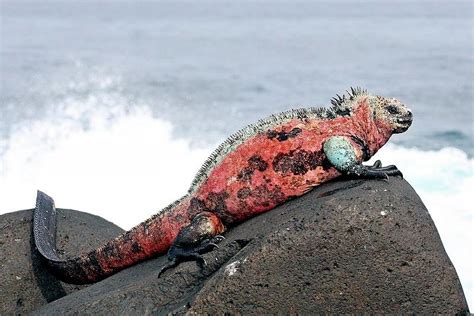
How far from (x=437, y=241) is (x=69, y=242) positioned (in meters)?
2.86

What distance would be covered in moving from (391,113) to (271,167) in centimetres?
81

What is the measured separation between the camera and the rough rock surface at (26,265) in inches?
244

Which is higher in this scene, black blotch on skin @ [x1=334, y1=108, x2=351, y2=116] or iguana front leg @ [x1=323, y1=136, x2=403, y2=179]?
black blotch on skin @ [x1=334, y1=108, x2=351, y2=116]

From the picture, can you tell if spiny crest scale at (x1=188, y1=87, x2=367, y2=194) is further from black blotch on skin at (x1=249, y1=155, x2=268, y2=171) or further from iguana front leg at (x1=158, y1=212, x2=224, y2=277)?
A: iguana front leg at (x1=158, y1=212, x2=224, y2=277)

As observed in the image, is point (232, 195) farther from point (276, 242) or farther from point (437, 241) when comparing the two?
point (437, 241)

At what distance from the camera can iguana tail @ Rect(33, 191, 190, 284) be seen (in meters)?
5.50

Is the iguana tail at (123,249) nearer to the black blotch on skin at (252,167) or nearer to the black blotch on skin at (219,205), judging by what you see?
the black blotch on skin at (219,205)

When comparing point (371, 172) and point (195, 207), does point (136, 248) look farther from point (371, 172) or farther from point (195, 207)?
point (371, 172)

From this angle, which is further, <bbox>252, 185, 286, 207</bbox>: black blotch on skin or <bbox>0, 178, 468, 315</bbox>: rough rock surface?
<bbox>252, 185, 286, 207</bbox>: black blotch on skin

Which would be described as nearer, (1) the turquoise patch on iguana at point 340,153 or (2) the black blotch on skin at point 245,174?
(1) the turquoise patch on iguana at point 340,153

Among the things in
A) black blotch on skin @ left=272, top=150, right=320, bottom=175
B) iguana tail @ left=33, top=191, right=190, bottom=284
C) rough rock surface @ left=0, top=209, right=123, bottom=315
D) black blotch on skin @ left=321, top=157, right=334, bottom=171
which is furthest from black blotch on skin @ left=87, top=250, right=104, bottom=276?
black blotch on skin @ left=321, top=157, right=334, bottom=171

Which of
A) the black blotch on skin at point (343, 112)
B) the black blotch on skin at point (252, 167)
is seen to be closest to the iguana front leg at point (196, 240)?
the black blotch on skin at point (252, 167)

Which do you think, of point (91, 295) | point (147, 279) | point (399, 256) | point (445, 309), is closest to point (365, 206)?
point (399, 256)

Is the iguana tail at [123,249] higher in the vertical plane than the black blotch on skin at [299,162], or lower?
lower
